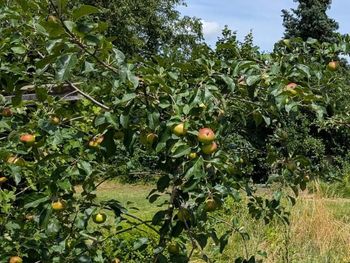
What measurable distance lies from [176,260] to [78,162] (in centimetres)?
50

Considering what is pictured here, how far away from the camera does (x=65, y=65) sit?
4.56ft

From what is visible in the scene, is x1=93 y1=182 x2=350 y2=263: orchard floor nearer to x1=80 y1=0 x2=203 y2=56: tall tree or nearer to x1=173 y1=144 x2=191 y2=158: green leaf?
x1=173 y1=144 x2=191 y2=158: green leaf

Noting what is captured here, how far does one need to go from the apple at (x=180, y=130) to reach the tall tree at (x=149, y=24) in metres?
18.0

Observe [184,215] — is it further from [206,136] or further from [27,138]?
[27,138]

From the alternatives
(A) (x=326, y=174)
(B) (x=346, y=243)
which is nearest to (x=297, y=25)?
(B) (x=346, y=243)

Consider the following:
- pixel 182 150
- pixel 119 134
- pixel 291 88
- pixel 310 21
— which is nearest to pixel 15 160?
pixel 119 134

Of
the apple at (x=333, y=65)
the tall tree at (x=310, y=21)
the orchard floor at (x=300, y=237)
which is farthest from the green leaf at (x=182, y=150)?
the tall tree at (x=310, y=21)

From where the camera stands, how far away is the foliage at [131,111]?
1567 millimetres

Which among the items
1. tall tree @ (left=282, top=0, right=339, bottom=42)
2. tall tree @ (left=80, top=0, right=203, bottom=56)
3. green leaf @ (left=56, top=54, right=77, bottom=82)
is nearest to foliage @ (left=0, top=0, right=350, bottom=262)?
green leaf @ (left=56, top=54, right=77, bottom=82)

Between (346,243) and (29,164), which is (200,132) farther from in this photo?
(346,243)

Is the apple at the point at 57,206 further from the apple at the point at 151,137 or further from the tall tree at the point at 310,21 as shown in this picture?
the tall tree at the point at 310,21

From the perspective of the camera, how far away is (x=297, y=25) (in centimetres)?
1731

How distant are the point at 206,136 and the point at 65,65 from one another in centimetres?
42

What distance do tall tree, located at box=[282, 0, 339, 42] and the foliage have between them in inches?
590
